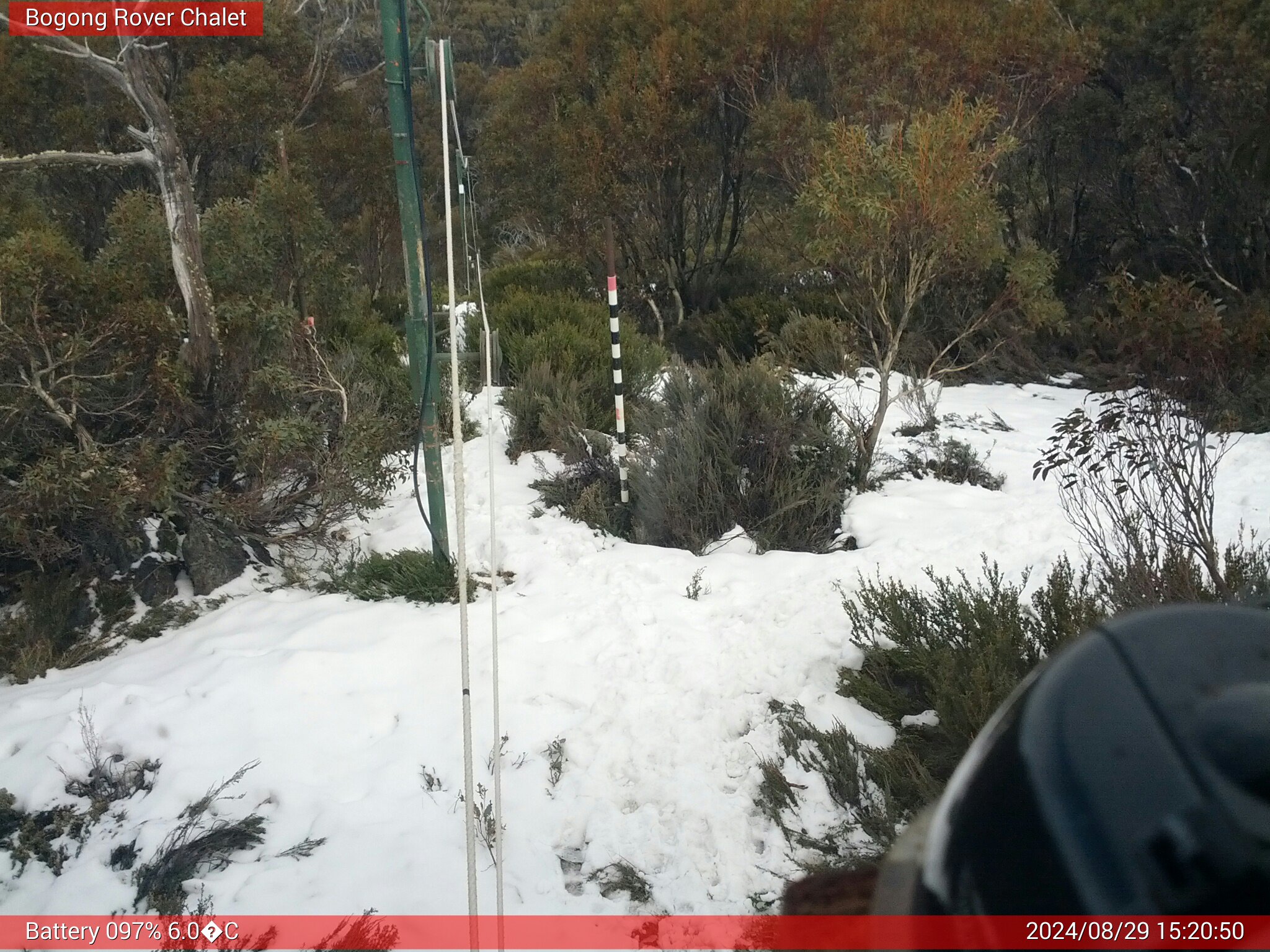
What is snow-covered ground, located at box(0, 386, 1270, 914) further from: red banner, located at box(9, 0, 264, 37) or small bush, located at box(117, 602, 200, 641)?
red banner, located at box(9, 0, 264, 37)

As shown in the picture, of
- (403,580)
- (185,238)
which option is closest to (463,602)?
(403,580)

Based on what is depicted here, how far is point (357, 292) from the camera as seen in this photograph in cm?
1043

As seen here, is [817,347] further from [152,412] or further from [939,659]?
[152,412]

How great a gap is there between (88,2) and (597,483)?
5.05 meters

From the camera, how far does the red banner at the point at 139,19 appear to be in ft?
17.5

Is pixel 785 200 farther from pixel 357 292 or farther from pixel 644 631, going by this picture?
pixel 644 631

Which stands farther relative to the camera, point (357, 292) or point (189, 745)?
point (357, 292)

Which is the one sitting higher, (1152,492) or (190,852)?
(1152,492)

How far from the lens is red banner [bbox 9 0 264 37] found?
5.33m

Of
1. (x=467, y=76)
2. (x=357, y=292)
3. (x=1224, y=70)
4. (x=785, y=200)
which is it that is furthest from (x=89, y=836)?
(x=467, y=76)

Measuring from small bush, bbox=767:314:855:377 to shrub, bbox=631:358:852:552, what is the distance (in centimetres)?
179

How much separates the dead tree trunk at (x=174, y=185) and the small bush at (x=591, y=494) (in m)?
2.29

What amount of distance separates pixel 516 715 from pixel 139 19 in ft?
16.0

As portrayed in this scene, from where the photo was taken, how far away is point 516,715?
374 centimetres
